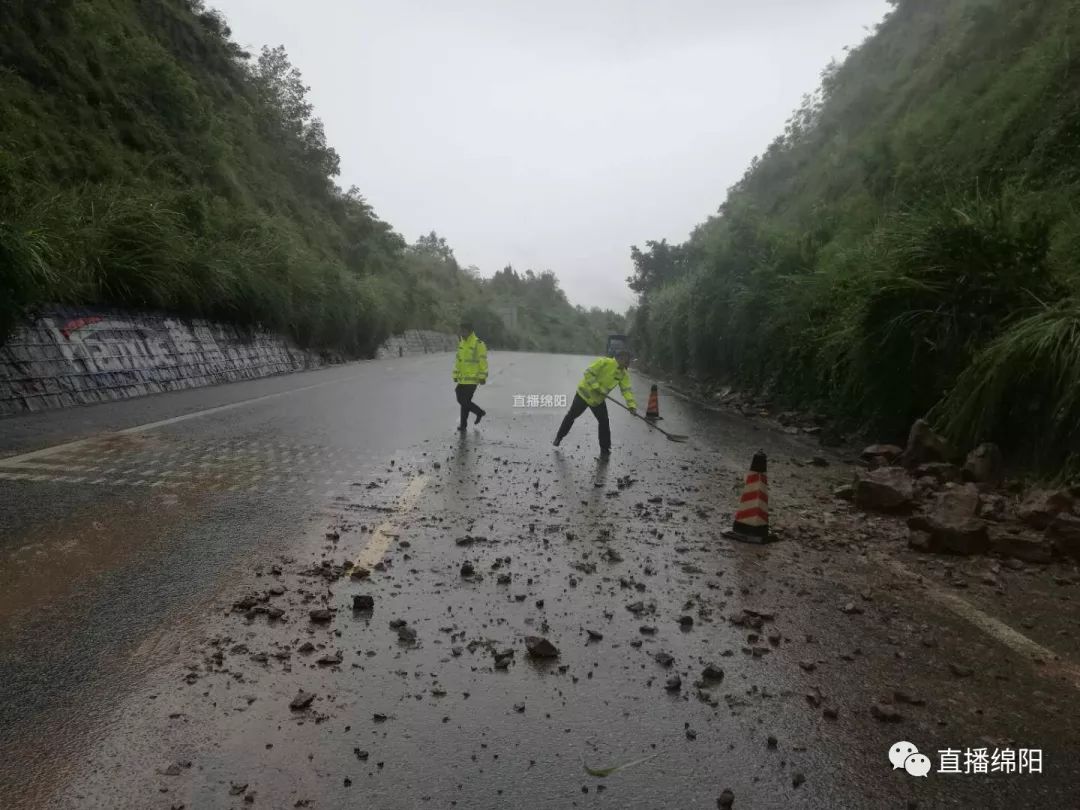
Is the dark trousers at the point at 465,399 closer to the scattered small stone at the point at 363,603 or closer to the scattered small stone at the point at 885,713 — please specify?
the scattered small stone at the point at 363,603

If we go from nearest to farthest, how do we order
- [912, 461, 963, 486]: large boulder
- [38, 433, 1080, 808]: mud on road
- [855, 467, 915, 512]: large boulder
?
[38, 433, 1080, 808]: mud on road
[855, 467, 915, 512]: large boulder
[912, 461, 963, 486]: large boulder

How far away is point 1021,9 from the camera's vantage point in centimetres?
2034

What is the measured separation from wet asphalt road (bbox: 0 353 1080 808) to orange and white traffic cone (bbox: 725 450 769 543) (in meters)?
0.22

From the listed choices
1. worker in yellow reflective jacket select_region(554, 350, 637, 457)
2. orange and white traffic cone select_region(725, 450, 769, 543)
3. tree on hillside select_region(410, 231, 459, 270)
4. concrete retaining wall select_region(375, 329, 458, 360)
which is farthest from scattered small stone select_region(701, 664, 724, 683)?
tree on hillside select_region(410, 231, 459, 270)

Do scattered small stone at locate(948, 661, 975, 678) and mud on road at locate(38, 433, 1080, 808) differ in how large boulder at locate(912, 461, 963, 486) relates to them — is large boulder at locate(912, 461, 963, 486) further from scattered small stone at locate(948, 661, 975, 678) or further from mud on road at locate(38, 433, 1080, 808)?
scattered small stone at locate(948, 661, 975, 678)

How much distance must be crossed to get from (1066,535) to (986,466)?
2.20 metres

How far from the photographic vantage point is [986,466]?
8.00m

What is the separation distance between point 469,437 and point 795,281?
8901 millimetres

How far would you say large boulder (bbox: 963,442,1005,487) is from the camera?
7945 mm

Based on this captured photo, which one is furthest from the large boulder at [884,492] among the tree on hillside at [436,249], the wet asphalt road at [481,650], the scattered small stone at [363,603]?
A: the tree on hillside at [436,249]

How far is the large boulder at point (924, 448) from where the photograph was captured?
8836 millimetres

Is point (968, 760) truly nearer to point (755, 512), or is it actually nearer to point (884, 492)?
point (755, 512)

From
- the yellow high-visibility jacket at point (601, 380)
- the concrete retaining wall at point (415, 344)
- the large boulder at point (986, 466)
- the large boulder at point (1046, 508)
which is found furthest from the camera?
the concrete retaining wall at point (415, 344)

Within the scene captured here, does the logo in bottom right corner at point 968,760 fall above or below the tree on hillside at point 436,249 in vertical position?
below
